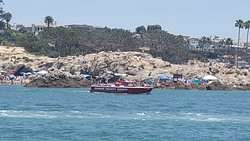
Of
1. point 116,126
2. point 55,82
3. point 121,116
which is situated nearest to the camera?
point 116,126

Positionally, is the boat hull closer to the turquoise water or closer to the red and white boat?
the red and white boat

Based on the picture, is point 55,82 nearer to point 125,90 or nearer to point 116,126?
point 125,90

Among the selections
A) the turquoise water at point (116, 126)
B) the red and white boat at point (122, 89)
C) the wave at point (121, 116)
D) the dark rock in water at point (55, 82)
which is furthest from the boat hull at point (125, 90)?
the wave at point (121, 116)

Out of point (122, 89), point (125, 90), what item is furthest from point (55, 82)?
point (125, 90)

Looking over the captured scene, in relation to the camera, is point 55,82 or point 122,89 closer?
point 122,89

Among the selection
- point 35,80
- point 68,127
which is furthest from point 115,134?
point 35,80

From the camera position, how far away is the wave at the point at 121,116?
77.6m

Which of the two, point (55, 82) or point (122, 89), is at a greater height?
point (55, 82)

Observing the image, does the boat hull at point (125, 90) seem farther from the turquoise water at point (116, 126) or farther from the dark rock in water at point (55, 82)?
the turquoise water at point (116, 126)

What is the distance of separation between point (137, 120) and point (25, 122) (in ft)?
36.7

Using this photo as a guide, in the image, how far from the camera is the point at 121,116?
8138 cm

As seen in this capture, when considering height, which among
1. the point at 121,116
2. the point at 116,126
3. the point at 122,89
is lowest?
the point at 116,126

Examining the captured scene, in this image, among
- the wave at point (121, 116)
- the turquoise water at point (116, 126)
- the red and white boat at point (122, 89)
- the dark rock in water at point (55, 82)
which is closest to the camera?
the turquoise water at point (116, 126)

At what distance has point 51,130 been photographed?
62.8 metres
